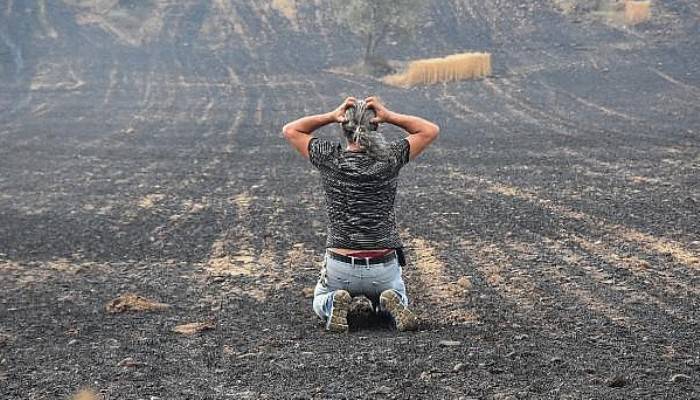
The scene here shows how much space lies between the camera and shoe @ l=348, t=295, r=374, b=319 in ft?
20.8

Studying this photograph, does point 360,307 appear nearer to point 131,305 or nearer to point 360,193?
point 360,193

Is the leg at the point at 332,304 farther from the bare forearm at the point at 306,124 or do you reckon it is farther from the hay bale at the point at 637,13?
the hay bale at the point at 637,13

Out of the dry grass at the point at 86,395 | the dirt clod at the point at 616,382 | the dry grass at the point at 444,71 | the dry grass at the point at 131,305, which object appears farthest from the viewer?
the dry grass at the point at 444,71


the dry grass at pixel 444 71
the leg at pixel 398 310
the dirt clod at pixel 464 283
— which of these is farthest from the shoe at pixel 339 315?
the dry grass at pixel 444 71

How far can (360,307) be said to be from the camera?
6367 mm

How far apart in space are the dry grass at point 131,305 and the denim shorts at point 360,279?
1.83m

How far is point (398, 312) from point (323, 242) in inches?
160

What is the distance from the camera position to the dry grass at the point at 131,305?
7.52 metres

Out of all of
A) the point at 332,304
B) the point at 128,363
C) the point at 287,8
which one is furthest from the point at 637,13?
the point at 128,363

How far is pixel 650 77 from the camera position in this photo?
30516 mm

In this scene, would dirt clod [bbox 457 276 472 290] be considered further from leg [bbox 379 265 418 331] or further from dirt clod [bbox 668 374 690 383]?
dirt clod [bbox 668 374 690 383]

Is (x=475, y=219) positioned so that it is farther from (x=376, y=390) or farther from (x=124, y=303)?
(x=376, y=390)

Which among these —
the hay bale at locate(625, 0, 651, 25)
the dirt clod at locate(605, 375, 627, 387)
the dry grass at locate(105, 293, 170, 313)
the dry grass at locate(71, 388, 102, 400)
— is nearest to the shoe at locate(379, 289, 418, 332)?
the dirt clod at locate(605, 375, 627, 387)

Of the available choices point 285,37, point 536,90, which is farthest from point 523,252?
point 285,37
